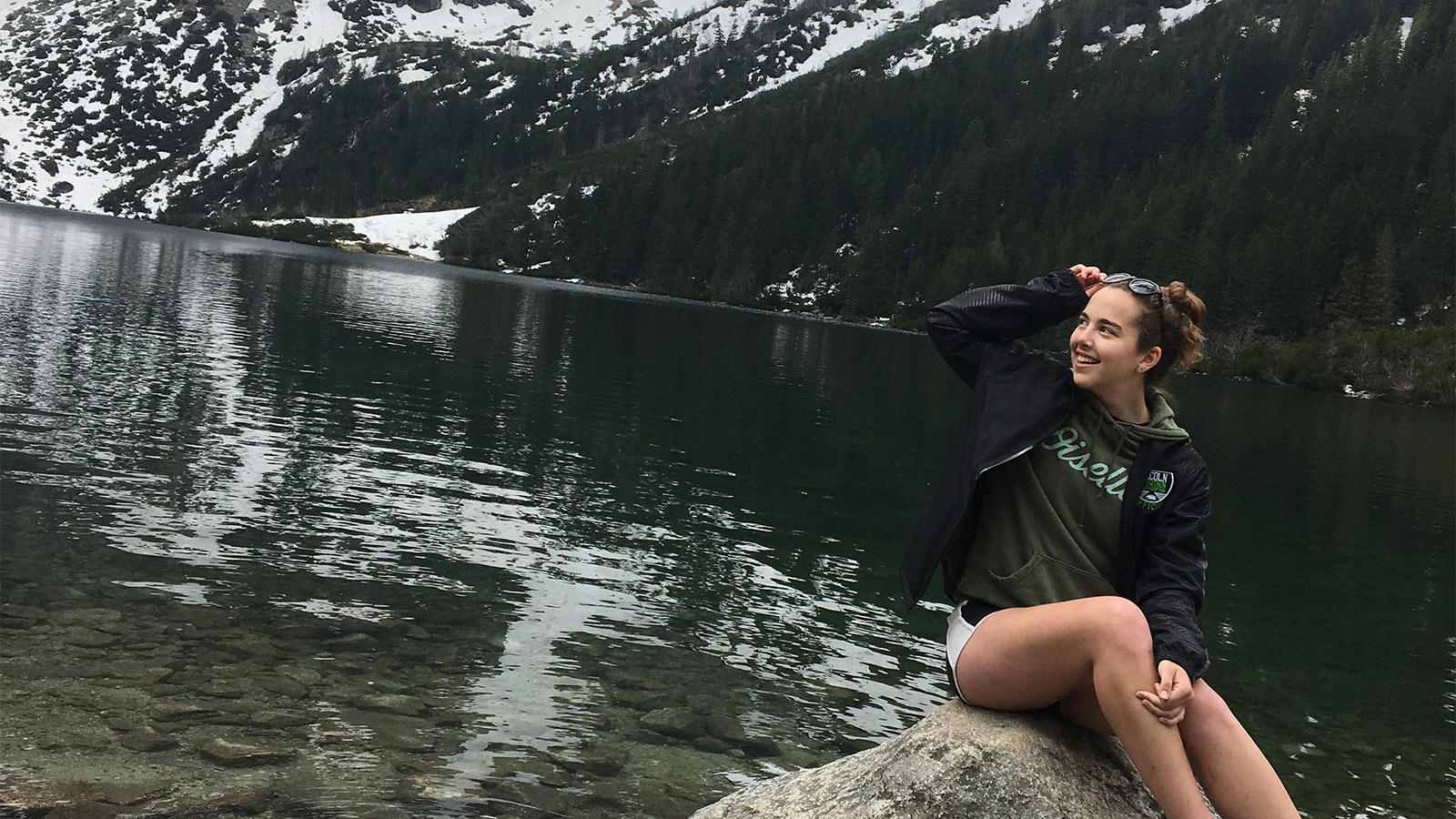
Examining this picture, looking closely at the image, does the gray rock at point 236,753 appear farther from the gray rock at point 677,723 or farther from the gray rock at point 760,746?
the gray rock at point 760,746

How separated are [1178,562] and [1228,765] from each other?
2.68ft

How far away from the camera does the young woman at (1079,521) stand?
169 inches

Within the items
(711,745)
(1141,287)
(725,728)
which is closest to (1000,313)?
(1141,287)

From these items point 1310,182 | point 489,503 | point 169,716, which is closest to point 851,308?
point 1310,182

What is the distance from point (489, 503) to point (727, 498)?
4.85 meters

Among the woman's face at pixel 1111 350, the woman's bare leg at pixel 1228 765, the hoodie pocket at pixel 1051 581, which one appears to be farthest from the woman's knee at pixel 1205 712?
the woman's face at pixel 1111 350

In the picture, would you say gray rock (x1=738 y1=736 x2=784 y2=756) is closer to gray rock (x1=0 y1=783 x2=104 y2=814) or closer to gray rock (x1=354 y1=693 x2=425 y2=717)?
gray rock (x1=354 y1=693 x2=425 y2=717)

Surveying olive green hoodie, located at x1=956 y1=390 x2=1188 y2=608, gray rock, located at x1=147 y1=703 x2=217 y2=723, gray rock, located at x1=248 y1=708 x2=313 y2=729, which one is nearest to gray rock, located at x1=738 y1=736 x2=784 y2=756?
gray rock, located at x1=248 y1=708 x2=313 y2=729

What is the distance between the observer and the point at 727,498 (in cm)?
2097

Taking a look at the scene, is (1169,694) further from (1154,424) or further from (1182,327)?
(1182,327)

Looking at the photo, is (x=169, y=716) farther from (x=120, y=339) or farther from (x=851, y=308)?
(x=851, y=308)

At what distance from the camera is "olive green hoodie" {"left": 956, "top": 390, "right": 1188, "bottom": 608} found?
4.65 meters

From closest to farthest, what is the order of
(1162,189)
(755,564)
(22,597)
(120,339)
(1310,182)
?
(22,597), (755,564), (120,339), (1310,182), (1162,189)

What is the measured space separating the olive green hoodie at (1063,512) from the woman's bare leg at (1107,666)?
228 mm
